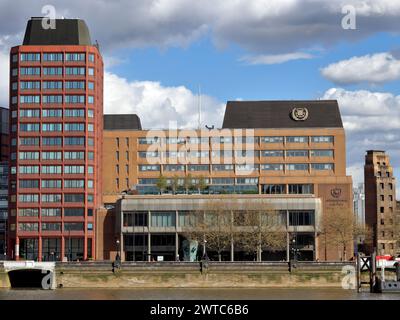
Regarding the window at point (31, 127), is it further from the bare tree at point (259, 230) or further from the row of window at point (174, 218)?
the bare tree at point (259, 230)

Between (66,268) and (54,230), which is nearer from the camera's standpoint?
(66,268)

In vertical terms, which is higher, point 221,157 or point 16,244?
point 221,157

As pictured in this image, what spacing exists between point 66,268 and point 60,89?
4996cm

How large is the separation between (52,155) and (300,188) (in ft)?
164

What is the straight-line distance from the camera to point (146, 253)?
147125 millimetres

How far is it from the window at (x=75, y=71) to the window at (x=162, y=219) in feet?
96.4

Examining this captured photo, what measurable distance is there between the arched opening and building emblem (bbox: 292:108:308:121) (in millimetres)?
76992

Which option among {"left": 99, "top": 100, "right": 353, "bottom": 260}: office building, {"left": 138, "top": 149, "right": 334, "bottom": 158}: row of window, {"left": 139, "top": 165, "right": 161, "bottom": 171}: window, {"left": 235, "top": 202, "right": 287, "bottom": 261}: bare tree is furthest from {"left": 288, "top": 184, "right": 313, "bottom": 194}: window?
{"left": 139, "top": 165, "right": 161, "bottom": 171}: window

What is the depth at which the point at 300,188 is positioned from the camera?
166 m

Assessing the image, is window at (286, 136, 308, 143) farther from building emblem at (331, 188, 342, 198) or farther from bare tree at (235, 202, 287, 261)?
bare tree at (235, 202, 287, 261)
